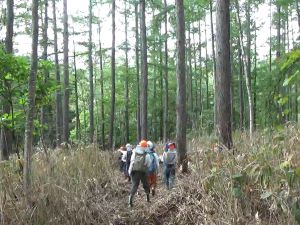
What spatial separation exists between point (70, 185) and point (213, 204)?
266 cm

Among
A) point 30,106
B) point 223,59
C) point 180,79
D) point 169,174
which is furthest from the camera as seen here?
point 180,79

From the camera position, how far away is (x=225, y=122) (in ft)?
30.5

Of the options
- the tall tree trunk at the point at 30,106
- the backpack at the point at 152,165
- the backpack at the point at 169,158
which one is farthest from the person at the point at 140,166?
the tall tree trunk at the point at 30,106

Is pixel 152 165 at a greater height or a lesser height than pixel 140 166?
lesser

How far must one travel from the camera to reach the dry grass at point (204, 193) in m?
5.01

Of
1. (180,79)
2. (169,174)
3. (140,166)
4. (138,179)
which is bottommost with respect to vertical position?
(169,174)

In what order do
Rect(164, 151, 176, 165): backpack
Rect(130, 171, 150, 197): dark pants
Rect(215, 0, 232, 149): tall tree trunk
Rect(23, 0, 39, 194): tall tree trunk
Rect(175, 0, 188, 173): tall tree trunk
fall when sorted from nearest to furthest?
Rect(23, 0, 39, 194): tall tree trunk → Rect(215, 0, 232, 149): tall tree trunk → Rect(130, 171, 150, 197): dark pants → Rect(164, 151, 176, 165): backpack → Rect(175, 0, 188, 173): tall tree trunk

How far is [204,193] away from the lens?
6469 mm

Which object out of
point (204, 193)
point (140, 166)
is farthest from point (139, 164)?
point (204, 193)

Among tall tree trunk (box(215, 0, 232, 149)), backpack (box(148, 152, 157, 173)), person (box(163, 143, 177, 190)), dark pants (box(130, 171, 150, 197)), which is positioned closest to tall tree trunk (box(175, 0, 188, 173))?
person (box(163, 143, 177, 190))

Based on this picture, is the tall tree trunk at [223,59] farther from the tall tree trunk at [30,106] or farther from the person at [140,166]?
the tall tree trunk at [30,106]

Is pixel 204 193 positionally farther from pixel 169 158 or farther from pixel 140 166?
pixel 169 158

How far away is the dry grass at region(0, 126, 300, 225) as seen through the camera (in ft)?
16.4

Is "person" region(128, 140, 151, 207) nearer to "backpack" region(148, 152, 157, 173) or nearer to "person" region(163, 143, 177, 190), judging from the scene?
"backpack" region(148, 152, 157, 173)
